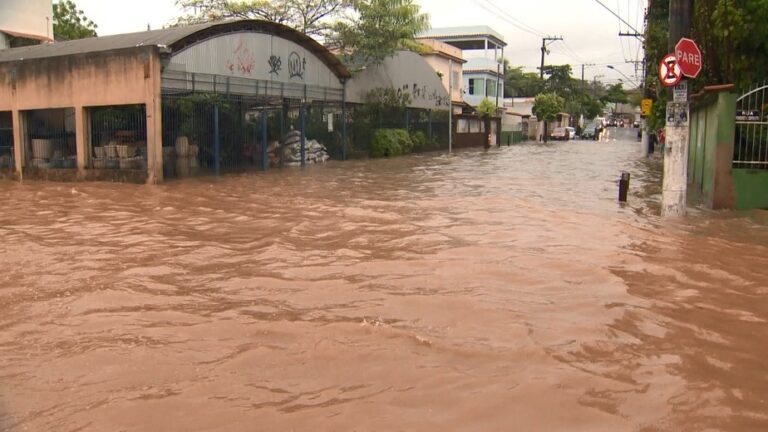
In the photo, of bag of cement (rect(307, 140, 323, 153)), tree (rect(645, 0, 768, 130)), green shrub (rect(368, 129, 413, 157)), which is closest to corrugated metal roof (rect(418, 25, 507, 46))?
green shrub (rect(368, 129, 413, 157))

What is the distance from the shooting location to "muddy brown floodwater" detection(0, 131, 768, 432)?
381 centimetres

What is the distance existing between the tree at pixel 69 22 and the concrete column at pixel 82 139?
23.6 m

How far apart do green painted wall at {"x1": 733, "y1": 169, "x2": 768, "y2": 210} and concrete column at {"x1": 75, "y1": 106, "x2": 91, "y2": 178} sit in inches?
663

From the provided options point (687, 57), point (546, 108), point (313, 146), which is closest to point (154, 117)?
point (313, 146)

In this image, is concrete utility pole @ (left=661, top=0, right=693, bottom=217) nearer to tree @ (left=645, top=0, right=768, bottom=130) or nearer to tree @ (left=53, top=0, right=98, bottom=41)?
tree @ (left=645, top=0, right=768, bottom=130)

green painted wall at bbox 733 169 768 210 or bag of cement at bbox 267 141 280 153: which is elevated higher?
bag of cement at bbox 267 141 280 153

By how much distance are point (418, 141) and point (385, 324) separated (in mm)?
31038

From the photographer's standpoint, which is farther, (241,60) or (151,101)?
(241,60)

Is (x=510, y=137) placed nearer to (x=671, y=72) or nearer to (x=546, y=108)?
(x=546, y=108)

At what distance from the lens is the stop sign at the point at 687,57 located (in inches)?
406

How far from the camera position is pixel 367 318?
5496 millimetres

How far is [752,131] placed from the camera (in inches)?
476

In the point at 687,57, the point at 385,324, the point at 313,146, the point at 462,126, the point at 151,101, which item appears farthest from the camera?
the point at 462,126

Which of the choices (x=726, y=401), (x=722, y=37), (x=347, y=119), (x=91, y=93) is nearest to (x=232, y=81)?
(x=91, y=93)
